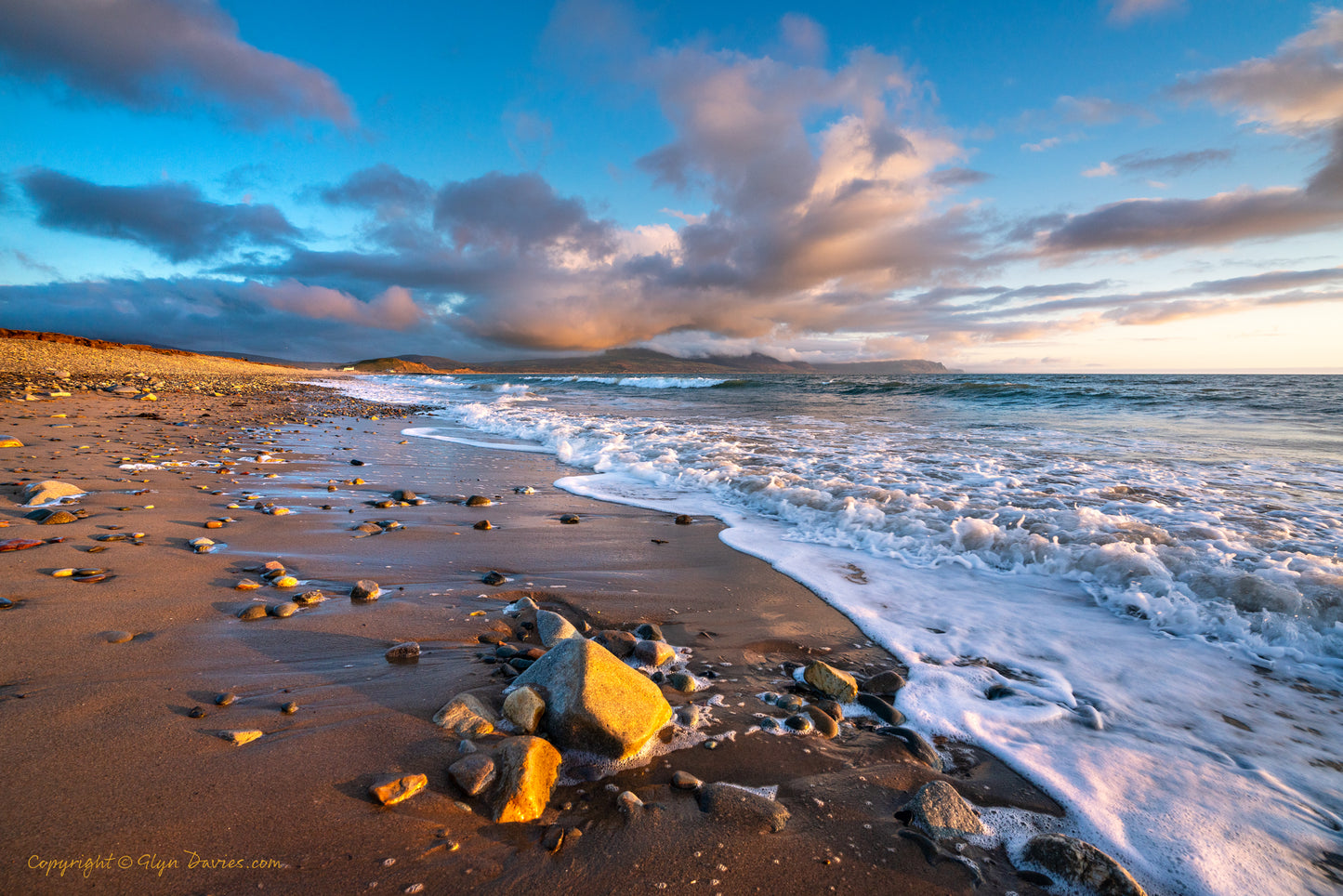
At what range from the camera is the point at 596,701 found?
192 centimetres

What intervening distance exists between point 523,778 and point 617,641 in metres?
1.08

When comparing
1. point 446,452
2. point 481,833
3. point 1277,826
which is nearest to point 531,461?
point 446,452

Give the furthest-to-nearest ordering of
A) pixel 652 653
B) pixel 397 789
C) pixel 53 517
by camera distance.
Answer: pixel 53 517, pixel 652 653, pixel 397 789

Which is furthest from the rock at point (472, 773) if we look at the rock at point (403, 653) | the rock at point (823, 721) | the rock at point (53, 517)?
the rock at point (53, 517)

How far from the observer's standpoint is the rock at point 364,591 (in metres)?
3.09

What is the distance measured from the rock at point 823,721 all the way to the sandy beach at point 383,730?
0.06 meters

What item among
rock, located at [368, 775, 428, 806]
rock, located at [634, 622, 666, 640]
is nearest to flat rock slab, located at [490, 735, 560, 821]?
rock, located at [368, 775, 428, 806]

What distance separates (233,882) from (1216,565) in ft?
17.9

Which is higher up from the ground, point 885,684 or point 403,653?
point 403,653

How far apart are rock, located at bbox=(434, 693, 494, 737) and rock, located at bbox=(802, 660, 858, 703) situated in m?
1.43

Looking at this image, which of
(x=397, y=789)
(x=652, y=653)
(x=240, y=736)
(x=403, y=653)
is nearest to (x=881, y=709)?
(x=652, y=653)

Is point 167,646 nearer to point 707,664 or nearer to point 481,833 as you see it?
point 481,833

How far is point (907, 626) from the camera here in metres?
3.19

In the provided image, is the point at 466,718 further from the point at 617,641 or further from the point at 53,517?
the point at 53,517
